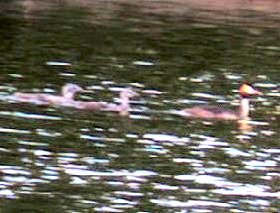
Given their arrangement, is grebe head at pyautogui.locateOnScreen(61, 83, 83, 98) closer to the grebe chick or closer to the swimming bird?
the swimming bird

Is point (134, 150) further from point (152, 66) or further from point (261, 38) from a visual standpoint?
point (261, 38)

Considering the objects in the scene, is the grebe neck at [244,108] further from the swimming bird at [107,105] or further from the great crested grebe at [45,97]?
the great crested grebe at [45,97]

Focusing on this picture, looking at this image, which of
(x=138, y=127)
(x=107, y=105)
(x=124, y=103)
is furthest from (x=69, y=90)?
(x=138, y=127)

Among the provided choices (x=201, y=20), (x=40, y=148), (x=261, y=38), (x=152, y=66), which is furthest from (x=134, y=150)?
(x=201, y=20)

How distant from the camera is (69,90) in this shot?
71.7 ft

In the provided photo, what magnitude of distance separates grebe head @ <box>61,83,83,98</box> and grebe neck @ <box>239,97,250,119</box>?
333cm

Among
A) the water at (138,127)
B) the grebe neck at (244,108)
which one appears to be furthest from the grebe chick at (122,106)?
the grebe neck at (244,108)

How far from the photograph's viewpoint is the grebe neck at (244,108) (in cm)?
2112

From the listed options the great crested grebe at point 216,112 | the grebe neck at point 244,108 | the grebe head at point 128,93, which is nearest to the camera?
the great crested grebe at point 216,112

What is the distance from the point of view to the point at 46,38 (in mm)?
31250

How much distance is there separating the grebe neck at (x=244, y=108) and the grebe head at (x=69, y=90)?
3.33m

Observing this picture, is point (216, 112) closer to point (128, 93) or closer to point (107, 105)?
point (128, 93)

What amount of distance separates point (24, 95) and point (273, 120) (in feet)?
15.8

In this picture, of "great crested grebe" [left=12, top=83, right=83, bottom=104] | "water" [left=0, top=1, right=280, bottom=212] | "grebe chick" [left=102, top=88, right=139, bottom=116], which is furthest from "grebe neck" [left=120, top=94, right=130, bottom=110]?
"great crested grebe" [left=12, top=83, right=83, bottom=104]
